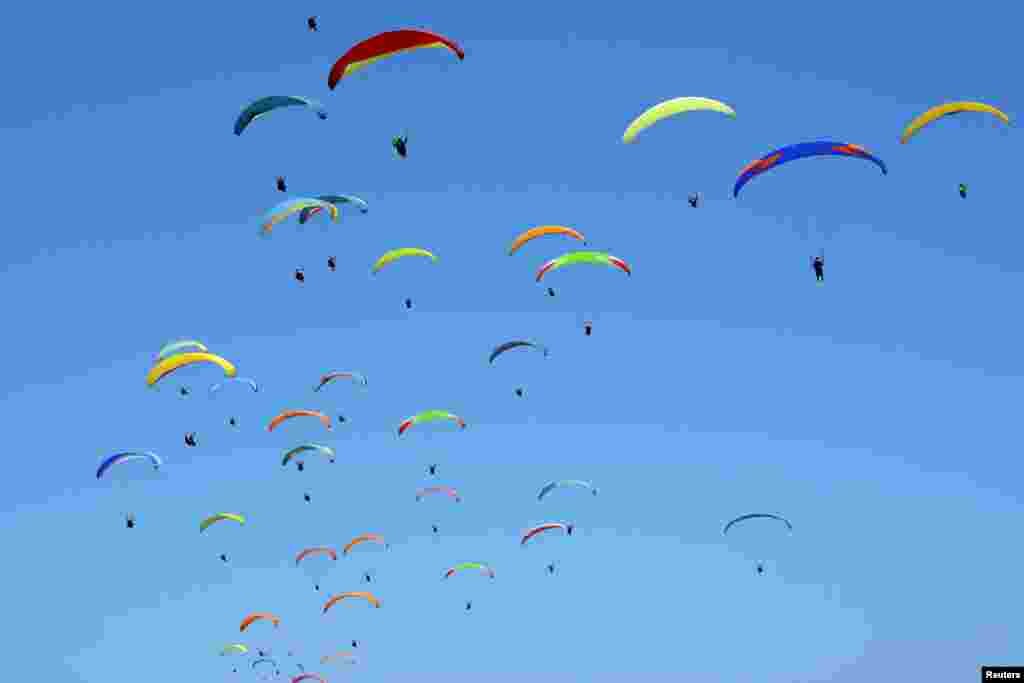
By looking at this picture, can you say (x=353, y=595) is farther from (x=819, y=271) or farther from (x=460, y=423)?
(x=819, y=271)

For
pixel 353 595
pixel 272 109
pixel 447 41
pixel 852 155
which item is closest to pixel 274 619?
pixel 353 595

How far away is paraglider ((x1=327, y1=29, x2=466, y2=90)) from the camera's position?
36.8m

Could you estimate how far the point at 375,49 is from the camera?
37.5m

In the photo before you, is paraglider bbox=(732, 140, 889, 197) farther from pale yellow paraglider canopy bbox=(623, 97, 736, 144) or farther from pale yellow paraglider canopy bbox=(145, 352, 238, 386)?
pale yellow paraglider canopy bbox=(145, 352, 238, 386)

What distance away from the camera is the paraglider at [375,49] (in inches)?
1451

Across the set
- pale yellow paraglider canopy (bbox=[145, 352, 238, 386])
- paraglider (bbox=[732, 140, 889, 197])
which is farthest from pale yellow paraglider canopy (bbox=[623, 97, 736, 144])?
pale yellow paraglider canopy (bbox=[145, 352, 238, 386])

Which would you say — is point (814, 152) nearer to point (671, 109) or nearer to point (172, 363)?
point (671, 109)

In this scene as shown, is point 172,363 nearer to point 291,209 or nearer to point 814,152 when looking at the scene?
point 291,209

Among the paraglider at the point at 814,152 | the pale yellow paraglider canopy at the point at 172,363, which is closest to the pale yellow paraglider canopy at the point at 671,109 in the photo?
the paraglider at the point at 814,152

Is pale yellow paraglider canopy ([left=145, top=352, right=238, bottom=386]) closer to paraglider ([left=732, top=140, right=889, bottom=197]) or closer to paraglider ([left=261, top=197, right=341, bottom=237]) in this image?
paraglider ([left=261, top=197, right=341, bottom=237])

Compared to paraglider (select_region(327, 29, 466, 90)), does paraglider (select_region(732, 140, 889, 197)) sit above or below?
below

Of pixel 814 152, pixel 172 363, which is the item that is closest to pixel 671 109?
pixel 814 152

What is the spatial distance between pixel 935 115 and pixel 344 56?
61.3ft

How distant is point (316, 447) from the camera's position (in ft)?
180
